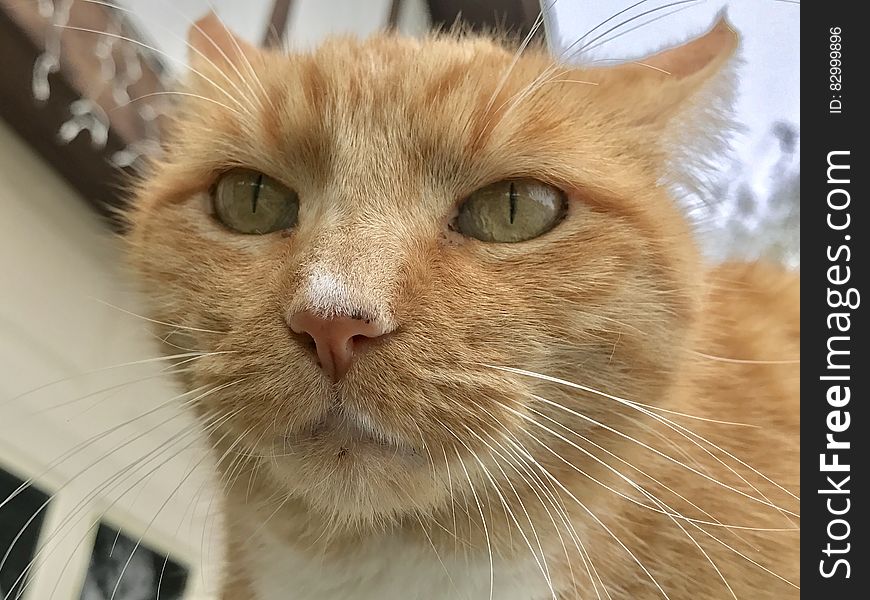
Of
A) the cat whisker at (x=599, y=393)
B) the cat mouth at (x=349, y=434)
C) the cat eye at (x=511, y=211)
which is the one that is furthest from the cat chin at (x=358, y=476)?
the cat eye at (x=511, y=211)

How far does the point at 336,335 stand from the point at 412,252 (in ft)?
0.40

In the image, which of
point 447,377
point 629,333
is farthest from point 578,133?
point 447,377

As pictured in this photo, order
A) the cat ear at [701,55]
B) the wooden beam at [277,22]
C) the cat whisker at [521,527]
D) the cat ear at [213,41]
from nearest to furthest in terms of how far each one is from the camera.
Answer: the cat whisker at [521,527]
the cat ear at [701,55]
the cat ear at [213,41]
the wooden beam at [277,22]

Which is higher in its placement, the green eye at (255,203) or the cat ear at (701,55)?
the cat ear at (701,55)

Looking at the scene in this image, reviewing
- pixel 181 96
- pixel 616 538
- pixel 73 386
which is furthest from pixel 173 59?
pixel 616 538

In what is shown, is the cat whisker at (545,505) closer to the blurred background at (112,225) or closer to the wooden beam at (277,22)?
the blurred background at (112,225)

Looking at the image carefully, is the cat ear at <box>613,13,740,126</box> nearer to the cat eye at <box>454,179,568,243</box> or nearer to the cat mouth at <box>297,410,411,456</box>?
the cat eye at <box>454,179,568,243</box>

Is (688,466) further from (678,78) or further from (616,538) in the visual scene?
(678,78)

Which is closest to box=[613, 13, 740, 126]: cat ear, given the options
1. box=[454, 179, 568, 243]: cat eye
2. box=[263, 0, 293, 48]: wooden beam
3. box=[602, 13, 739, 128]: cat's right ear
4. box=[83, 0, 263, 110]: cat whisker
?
box=[602, 13, 739, 128]: cat's right ear

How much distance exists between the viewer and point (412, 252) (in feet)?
2.12

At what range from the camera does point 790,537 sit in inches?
29.5

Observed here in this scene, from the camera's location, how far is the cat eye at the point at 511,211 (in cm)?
71

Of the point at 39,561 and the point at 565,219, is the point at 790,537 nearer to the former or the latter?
the point at 565,219

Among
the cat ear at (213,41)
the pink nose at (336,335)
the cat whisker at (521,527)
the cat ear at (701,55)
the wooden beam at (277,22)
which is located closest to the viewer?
the pink nose at (336,335)
